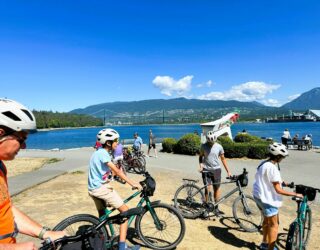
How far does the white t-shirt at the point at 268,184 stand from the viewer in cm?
472

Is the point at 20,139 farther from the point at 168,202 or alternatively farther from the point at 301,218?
the point at 168,202

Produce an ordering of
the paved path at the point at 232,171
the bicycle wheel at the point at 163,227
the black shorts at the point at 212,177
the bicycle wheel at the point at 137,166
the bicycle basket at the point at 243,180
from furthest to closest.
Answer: the bicycle wheel at the point at 137,166 → the paved path at the point at 232,171 → the black shorts at the point at 212,177 → the bicycle basket at the point at 243,180 → the bicycle wheel at the point at 163,227

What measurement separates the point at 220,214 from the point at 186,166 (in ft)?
27.8

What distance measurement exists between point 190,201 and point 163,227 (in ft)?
7.02

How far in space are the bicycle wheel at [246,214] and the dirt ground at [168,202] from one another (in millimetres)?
178

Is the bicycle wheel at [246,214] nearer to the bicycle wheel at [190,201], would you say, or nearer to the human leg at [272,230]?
the bicycle wheel at [190,201]

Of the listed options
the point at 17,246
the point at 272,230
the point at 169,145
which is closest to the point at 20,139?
the point at 17,246

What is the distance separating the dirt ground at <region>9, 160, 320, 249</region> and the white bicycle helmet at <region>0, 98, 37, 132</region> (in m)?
4.27

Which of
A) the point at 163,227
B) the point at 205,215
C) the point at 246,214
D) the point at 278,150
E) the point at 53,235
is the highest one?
the point at 278,150

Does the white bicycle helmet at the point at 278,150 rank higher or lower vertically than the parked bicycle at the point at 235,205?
higher

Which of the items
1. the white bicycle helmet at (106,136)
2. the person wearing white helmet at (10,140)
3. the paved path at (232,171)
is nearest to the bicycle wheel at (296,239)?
the white bicycle helmet at (106,136)

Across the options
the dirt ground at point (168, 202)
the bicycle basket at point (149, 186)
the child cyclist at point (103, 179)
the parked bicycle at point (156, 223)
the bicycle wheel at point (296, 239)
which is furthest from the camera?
the dirt ground at point (168, 202)

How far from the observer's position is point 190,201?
744cm

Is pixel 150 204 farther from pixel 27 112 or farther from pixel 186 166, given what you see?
pixel 186 166
